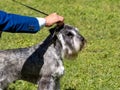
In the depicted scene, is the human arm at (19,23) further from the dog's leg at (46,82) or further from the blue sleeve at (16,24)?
the dog's leg at (46,82)

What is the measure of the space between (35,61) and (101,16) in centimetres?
912

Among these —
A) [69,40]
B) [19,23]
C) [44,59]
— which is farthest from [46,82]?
[19,23]

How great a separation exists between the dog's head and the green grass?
1762 mm

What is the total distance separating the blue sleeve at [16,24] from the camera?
25.8ft

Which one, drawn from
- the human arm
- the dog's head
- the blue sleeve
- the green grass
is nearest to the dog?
the dog's head

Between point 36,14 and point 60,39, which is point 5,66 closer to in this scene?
point 60,39

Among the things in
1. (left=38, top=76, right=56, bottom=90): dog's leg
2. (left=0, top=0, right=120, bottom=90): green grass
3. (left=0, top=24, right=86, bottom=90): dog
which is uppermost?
(left=0, top=24, right=86, bottom=90): dog

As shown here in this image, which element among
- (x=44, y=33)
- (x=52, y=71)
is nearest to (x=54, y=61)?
(x=52, y=71)

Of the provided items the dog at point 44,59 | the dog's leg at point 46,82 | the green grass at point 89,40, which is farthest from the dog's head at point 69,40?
the green grass at point 89,40

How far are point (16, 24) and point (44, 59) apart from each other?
5.22 feet

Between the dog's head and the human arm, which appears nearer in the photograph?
the human arm

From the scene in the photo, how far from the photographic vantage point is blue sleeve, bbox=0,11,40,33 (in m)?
7.86

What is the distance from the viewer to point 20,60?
9234 millimetres

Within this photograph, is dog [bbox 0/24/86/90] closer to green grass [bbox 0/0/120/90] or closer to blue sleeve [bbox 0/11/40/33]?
blue sleeve [bbox 0/11/40/33]
